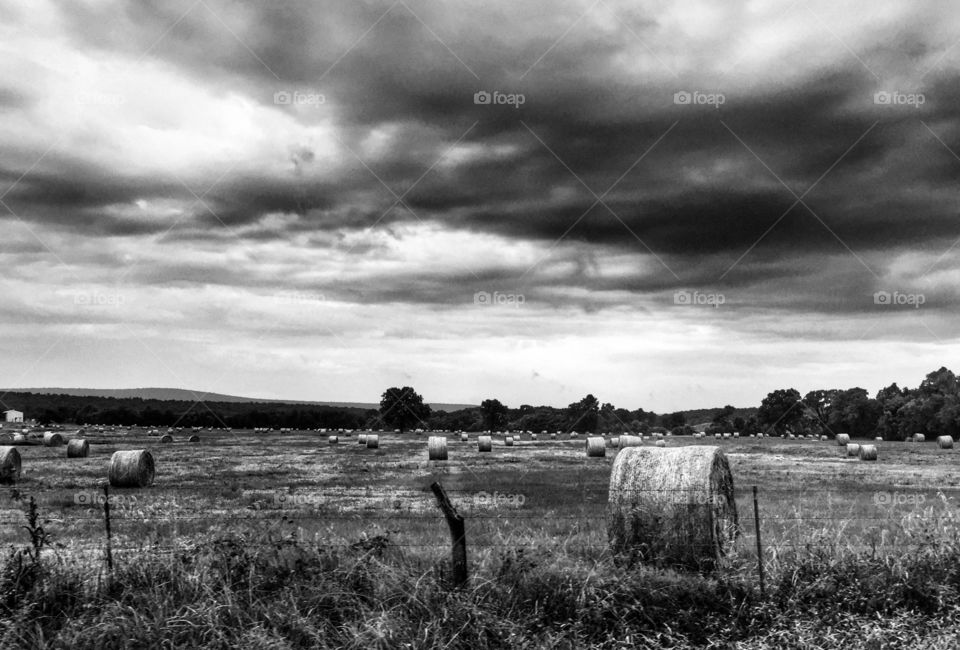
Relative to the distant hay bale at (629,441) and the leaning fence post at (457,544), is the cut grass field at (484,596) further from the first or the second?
the distant hay bale at (629,441)

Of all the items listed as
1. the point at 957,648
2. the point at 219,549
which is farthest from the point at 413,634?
the point at 957,648

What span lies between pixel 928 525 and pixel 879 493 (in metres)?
14.0

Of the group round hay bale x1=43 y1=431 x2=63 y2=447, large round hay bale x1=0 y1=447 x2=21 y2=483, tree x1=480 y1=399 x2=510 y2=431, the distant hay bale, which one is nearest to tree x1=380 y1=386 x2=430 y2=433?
tree x1=480 y1=399 x2=510 y2=431

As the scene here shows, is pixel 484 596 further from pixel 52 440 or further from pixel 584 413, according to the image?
pixel 584 413

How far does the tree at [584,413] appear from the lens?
140125mm

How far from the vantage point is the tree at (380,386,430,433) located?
142875mm

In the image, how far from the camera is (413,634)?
7656 mm

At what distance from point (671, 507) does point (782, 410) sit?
141m

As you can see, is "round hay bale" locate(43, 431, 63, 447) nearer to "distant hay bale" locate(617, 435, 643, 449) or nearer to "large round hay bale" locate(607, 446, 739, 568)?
"distant hay bale" locate(617, 435, 643, 449)

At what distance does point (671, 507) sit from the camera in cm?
1235

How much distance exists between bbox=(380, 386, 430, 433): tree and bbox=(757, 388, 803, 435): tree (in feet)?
196

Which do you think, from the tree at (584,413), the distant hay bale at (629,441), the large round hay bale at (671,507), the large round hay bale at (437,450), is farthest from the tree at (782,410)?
the large round hay bale at (671,507)

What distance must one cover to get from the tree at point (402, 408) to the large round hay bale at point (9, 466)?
113926 mm

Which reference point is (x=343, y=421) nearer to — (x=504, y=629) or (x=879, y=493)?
(x=879, y=493)
